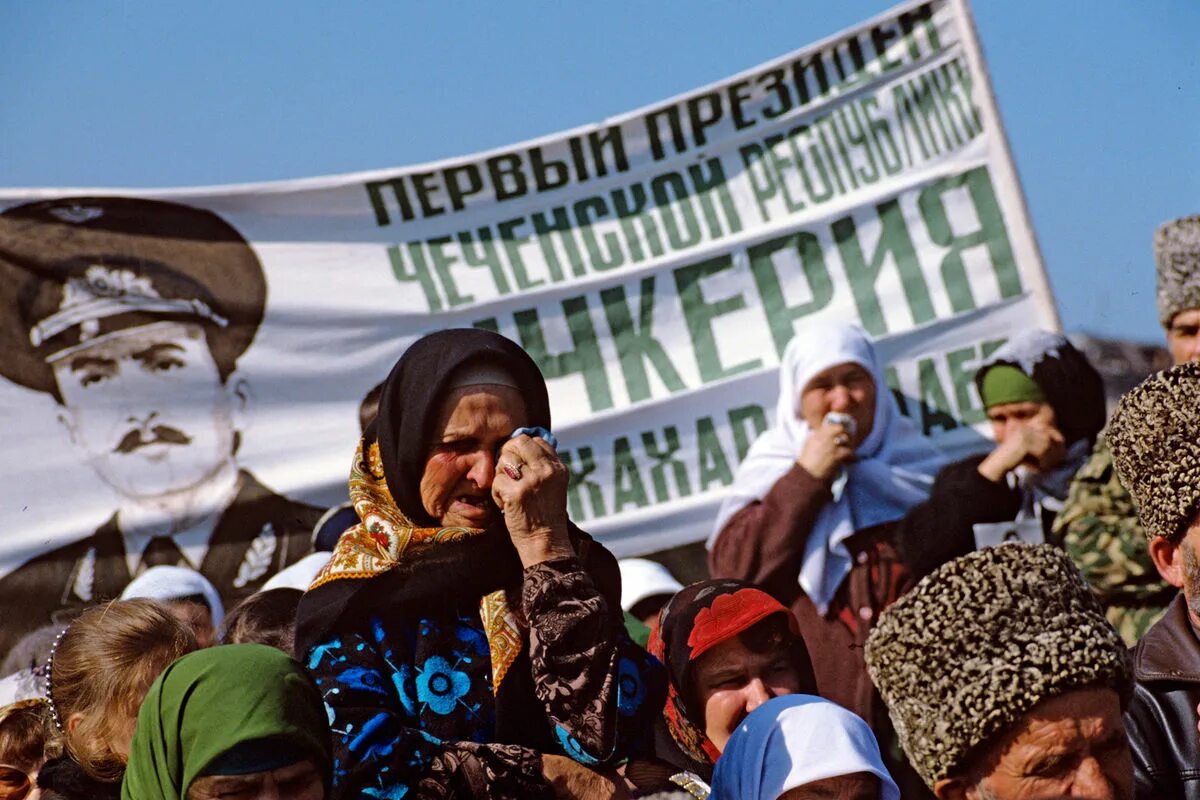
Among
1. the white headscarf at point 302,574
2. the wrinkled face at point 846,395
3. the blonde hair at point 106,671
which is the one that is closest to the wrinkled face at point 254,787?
the blonde hair at point 106,671

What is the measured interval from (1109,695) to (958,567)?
12.3 inches

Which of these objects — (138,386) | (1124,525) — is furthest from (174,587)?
(1124,525)

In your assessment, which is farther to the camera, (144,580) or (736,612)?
(144,580)

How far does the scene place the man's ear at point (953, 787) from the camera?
258 centimetres

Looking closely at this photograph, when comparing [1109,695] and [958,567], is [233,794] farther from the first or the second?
[1109,695]

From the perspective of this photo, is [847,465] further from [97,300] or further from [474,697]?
[97,300]

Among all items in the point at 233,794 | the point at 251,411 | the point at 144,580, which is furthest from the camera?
the point at 251,411

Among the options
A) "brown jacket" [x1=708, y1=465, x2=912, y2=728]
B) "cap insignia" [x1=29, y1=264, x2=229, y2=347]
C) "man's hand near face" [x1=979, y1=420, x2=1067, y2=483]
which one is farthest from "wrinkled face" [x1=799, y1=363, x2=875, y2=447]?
"cap insignia" [x1=29, y1=264, x2=229, y2=347]

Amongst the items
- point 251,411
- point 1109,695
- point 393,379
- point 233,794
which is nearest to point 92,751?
point 233,794

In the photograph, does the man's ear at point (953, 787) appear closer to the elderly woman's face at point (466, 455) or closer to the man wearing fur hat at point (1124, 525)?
the elderly woman's face at point (466, 455)

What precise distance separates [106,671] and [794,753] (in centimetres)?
137

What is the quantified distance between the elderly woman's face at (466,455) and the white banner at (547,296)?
122 inches

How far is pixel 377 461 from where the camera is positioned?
2879 mm

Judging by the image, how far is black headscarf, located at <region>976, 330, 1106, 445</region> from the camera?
5.16m
